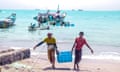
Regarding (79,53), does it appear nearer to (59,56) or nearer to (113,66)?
(59,56)

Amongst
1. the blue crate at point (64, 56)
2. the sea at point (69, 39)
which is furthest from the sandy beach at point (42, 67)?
the sea at point (69, 39)

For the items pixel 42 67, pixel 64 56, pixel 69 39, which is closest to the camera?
pixel 64 56

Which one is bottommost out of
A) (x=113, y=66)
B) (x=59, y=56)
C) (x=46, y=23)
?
(x=46, y=23)

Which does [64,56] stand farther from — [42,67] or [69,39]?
[69,39]

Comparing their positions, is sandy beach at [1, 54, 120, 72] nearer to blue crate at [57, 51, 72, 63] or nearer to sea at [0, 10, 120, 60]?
blue crate at [57, 51, 72, 63]

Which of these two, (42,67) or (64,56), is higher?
(64,56)

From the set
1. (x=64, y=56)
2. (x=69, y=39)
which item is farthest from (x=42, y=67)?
(x=69, y=39)

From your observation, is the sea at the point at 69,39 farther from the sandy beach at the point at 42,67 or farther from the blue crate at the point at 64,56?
the blue crate at the point at 64,56

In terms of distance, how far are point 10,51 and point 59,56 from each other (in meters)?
2.67

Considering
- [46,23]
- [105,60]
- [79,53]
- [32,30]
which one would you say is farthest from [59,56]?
[46,23]

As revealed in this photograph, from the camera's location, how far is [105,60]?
1677cm

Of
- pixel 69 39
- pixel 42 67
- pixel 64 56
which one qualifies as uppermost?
pixel 64 56

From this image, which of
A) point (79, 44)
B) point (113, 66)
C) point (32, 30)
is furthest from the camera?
point (32, 30)

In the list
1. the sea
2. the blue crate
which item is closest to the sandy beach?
the blue crate
